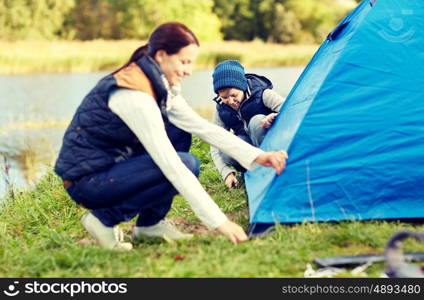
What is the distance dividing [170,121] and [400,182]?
1331 mm

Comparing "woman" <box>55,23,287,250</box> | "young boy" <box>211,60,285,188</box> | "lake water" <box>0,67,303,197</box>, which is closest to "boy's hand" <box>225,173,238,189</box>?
"young boy" <box>211,60,285,188</box>

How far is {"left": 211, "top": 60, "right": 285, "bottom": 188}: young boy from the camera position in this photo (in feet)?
14.5

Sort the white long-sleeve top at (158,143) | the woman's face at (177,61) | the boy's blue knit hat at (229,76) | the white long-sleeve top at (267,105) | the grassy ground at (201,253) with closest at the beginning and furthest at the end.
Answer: the grassy ground at (201,253) → the white long-sleeve top at (158,143) → the woman's face at (177,61) → the boy's blue knit hat at (229,76) → the white long-sleeve top at (267,105)

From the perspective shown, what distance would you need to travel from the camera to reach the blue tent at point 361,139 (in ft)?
11.7

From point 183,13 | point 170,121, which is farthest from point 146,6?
point 170,121

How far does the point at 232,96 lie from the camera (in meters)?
4.49

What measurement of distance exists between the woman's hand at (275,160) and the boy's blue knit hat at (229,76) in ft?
3.35

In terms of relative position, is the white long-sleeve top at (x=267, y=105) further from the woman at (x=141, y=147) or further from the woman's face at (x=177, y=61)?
the woman's face at (x=177, y=61)

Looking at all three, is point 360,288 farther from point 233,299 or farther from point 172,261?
point 172,261

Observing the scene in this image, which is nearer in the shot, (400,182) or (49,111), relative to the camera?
(400,182)

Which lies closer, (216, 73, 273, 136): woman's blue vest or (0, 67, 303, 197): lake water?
(216, 73, 273, 136): woman's blue vest

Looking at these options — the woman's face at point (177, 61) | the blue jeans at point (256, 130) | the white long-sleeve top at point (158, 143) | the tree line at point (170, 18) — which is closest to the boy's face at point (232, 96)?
the blue jeans at point (256, 130)

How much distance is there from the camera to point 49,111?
42.2 ft

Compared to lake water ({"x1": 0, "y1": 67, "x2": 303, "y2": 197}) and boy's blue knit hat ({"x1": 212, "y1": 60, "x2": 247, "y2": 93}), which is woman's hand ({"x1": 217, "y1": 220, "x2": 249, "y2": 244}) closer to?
boy's blue knit hat ({"x1": 212, "y1": 60, "x2": 247, "y2": 93})
